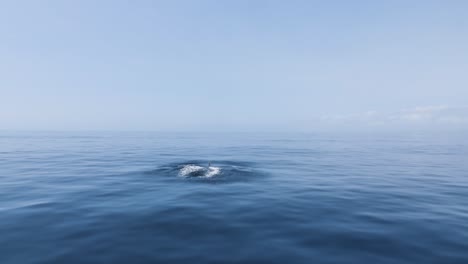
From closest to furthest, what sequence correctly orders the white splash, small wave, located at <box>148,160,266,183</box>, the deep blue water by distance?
the deep blue water → small wave, located at <box>148,160,266,183</box> → the white splash

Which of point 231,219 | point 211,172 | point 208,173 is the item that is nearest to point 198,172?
point 208,173

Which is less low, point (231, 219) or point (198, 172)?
point (198, 172)

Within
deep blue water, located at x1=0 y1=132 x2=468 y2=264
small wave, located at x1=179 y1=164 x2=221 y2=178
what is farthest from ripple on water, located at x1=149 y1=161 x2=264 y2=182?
deep blue water, located at x1=0 y1=132 x2=468 y2=264

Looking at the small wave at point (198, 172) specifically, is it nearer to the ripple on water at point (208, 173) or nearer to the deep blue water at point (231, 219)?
the ripple on water at point (208, 173)

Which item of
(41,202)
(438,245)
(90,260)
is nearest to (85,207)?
(41,202)

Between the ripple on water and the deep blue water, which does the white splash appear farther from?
the deep blue water

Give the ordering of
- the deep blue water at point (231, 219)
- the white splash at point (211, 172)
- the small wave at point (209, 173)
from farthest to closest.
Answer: the white splash at point (211, 172)
the small wave at point (209, 173)
the deep blue water at point (231, 219)

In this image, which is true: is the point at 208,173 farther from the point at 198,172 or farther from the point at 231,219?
the point at 231,219

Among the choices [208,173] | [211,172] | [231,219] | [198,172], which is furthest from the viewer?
[211,172]

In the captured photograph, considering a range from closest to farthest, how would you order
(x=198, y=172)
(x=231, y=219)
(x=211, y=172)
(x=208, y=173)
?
(x=231, y=219), (x=208, y=173), (x=198, y=172), (x=211, y=172)

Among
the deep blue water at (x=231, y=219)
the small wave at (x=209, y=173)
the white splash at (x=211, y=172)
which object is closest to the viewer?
the deep blue water at (x=231, y=219)

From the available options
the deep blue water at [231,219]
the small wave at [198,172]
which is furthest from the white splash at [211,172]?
the deep blue water at [231,219]

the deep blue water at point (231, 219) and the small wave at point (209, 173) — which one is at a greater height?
the small wave at point (209, 173)

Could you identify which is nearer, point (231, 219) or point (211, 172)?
point (231, 219)
